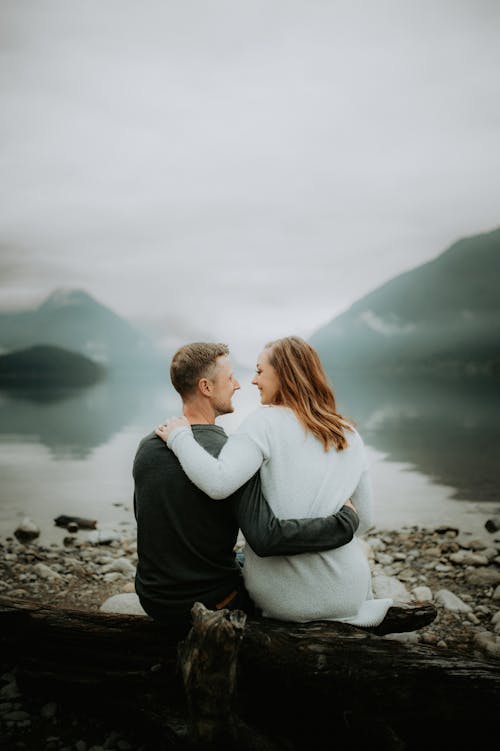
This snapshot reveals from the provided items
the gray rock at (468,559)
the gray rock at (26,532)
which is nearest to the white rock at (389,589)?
the gray rock at (468,559)

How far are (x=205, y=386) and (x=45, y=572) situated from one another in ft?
19.4

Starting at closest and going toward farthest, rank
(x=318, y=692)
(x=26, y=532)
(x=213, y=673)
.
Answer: (x=213, y=673) → (x=318, y=692) → (x=26, y=532)

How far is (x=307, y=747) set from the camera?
3945mm

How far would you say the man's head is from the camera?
4.40 meters

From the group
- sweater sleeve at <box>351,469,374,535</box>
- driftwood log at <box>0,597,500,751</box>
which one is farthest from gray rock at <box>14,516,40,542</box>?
sweater sleeve at <box>351,469,374,535</box>

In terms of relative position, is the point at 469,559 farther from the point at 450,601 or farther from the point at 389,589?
the point at 389,589

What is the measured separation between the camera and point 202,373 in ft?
14.4

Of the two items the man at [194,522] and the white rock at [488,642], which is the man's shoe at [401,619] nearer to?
the man at [194,522]

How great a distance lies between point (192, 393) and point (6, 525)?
409 inches

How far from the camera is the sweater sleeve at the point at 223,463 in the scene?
146 inches

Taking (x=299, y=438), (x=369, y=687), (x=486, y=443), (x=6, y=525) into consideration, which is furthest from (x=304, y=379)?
(x=486, y=443)

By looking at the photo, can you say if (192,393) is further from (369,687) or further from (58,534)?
(58,534)

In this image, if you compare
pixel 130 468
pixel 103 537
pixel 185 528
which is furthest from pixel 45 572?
pixel 130 468

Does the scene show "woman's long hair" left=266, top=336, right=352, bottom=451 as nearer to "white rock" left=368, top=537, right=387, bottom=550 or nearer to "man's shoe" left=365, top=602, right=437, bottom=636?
"man's shoe" left=365, top=602, right=437, bottom=636
